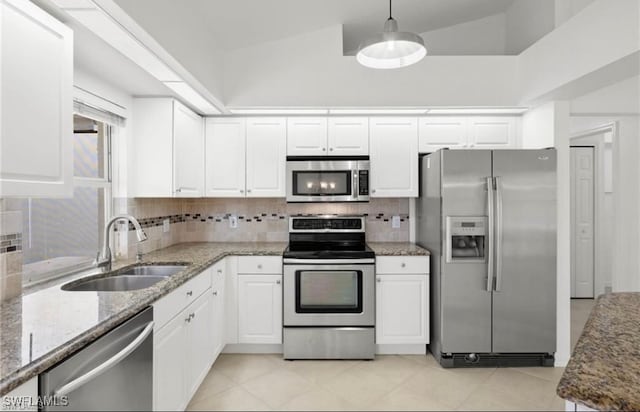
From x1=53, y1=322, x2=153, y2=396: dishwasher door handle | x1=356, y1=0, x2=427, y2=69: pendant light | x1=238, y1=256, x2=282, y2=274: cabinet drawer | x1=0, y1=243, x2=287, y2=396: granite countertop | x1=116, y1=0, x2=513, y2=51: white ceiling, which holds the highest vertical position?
x1=116, y1=0, x2=513, y2=51: white ceiling

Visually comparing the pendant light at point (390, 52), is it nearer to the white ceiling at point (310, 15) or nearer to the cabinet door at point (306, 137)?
the white ceiling at point (310, 15)

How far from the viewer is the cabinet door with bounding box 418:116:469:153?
3.35m

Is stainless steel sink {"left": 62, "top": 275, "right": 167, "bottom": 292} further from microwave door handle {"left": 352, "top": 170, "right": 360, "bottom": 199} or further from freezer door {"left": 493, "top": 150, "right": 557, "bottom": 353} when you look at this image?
freezer door {"left": 493, "top": 150, "right": 557, "bottom": 353}

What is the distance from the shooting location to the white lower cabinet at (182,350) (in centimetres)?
179

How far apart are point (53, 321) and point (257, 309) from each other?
1870 mm

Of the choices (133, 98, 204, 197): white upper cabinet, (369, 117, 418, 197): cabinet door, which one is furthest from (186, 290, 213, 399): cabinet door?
(369, 117, 418, 197): cabinet door

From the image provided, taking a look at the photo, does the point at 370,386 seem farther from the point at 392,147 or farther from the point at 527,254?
the point at 392,147

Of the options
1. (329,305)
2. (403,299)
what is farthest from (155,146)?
(403,299)

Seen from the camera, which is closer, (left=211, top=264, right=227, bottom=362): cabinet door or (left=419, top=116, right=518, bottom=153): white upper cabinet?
(left=211, top=264, right=227, bottom=362): cabinet door

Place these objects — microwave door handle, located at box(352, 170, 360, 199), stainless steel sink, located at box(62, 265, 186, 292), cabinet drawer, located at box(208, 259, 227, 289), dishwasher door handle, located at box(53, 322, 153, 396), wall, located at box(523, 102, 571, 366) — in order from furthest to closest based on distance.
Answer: microwave door handle, located at box(352, 170, 360, 199)
wall, located at box(523, 102, 571, 366)
cabinet drawer, located at box(208, 259, 227, 289)
stainless steel sink, located at box(62, 265, 186, 292)
dishwasher door handle, located at box(53, 322, 153, 396)

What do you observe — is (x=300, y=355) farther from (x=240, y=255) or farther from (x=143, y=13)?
(x=143, y=13)

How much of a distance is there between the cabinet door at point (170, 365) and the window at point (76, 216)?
75 cm

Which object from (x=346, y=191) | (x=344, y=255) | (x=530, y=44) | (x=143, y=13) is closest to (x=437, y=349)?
(x=344, y=255)

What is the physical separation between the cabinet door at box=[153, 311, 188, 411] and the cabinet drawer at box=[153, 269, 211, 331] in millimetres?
44
